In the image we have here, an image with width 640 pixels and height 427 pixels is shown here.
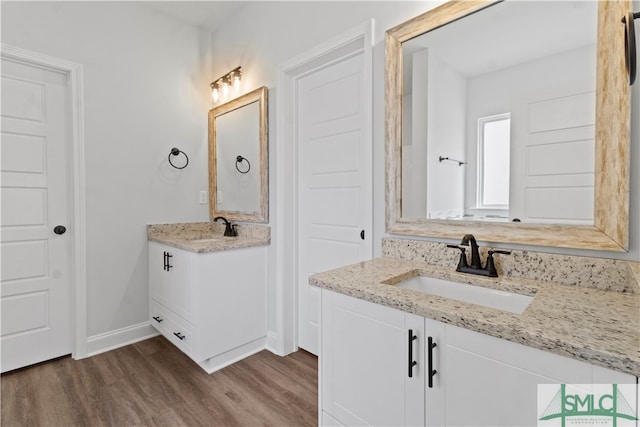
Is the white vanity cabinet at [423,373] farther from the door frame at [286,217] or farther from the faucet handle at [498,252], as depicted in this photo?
the door frame at [286,217]

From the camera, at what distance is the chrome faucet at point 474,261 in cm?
134

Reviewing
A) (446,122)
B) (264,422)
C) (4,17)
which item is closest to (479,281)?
(446,122)

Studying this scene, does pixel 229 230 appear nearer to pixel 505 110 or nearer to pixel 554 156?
pixel 505 110

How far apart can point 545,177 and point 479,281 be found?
0.50 meters

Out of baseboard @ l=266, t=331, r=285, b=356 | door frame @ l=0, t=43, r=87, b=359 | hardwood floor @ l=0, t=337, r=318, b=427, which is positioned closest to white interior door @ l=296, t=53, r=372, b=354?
baseboard @ l=266, t=331, r=285, b=356

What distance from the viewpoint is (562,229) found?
124 cm

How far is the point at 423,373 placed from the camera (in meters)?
1.04

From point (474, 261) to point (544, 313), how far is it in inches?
18.0

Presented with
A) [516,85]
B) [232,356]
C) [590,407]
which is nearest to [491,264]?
[590,407]

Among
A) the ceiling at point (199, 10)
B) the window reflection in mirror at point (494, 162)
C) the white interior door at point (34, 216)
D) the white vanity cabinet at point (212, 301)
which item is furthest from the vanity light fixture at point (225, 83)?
the window reflection in mirror at point (494, 162)

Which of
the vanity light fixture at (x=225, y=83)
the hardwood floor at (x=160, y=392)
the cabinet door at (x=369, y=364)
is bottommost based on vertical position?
the hardwood floor at (x=160, y=392)

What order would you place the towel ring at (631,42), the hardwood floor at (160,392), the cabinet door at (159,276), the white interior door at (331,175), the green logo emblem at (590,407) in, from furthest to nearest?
the cabinet door at (159,276), the white interior door at (331,175), the hardwood floor at (160,392), the towel ring at (631,42), the green logo emblem at (590,407)

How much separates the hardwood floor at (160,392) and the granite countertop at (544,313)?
96 centimetres

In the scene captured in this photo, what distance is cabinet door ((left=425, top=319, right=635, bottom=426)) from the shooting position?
79cm
